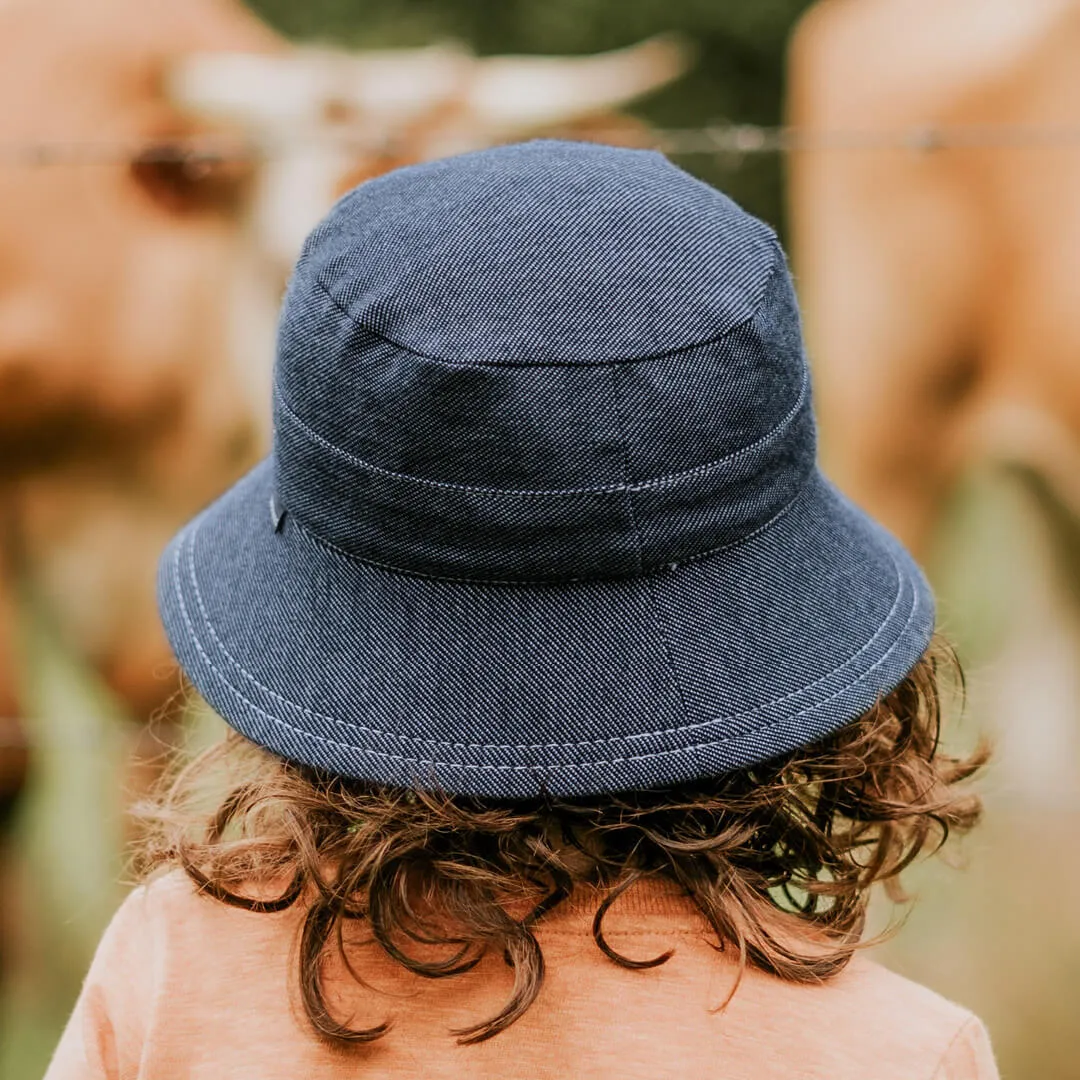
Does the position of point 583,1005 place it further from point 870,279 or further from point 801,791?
point 870,279

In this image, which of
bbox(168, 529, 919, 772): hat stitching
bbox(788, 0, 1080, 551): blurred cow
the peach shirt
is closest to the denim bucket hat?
bbox(168, 529, 919, 772): hat stitching

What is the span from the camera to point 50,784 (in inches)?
101

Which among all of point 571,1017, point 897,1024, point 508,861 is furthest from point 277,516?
→ point 897,1024

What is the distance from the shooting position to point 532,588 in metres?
0.95

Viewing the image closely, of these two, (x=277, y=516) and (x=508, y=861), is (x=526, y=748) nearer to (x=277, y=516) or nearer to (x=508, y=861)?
(x=508, y=861)

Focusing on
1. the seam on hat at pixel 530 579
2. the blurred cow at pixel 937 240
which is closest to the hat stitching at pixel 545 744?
the seam on hat at pixel 530 579

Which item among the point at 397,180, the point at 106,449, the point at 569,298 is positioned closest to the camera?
the point at 569,298

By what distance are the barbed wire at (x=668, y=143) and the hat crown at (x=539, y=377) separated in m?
1.36

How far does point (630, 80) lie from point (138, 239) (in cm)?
100

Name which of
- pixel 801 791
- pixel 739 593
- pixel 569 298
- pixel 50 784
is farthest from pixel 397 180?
pixel 50 784

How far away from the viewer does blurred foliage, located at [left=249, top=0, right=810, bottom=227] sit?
88.5 inches

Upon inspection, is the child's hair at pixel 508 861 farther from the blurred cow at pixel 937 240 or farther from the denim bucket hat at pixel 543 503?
the blurred cow at pixel 937 240

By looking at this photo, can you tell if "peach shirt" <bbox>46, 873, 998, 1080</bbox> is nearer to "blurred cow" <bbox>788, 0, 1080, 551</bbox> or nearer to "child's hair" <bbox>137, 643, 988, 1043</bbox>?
"child's hair" <bbox>137, 643, 988, 1043</bbox>

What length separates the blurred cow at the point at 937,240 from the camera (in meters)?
2.16
